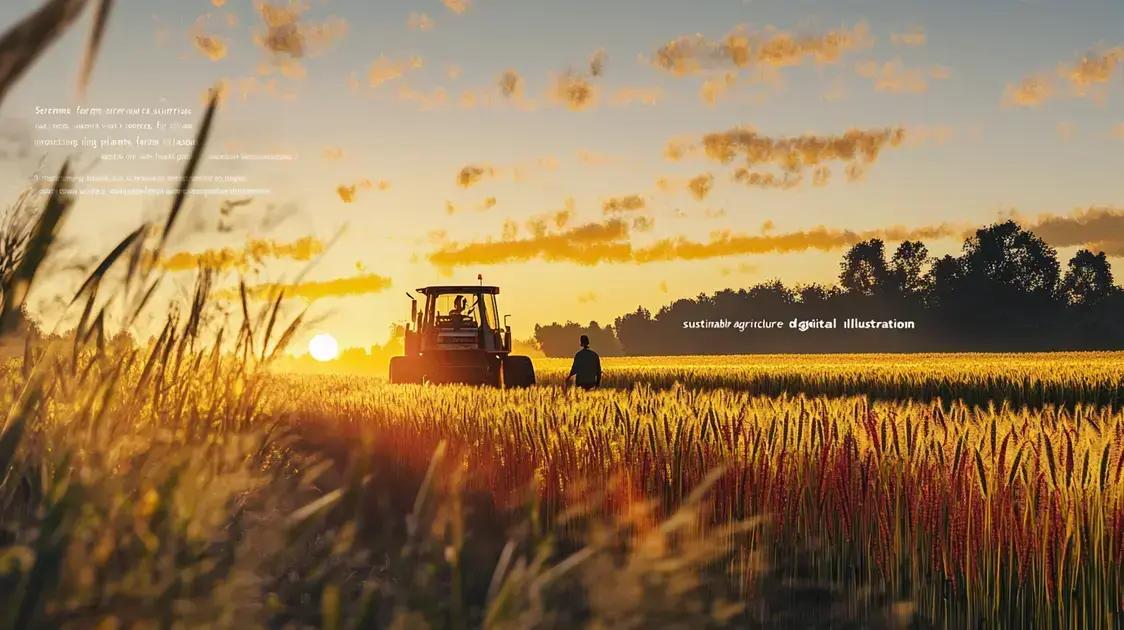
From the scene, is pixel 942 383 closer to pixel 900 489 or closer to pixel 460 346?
pixel 460 346

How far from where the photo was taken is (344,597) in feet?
13.4

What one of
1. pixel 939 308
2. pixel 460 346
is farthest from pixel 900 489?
pixel 939 308

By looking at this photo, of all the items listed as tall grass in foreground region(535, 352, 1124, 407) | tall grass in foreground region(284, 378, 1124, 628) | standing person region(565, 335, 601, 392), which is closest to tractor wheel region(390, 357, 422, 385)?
standing person region(565, 335, 601, 392)

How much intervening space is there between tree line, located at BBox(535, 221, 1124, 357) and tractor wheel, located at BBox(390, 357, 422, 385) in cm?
6931

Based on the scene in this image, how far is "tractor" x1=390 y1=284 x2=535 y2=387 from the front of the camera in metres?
21.2

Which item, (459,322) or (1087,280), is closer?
(459,322)

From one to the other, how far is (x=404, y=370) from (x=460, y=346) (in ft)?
5.31

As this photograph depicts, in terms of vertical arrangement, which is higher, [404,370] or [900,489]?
[404,370]

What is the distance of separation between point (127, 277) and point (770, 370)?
1167 inches

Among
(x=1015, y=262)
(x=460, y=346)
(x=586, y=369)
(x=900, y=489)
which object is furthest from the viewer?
(x=1015, y=262)

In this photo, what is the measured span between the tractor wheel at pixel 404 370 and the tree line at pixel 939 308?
6931cm

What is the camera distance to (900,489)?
473cm

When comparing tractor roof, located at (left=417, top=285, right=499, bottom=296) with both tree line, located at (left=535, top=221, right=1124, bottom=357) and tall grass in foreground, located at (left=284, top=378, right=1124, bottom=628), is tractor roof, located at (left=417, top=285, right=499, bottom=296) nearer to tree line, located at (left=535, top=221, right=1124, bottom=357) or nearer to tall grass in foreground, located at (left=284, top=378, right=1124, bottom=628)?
tall grass in foreground, located at (left=284, top=378, right=1124, bottom=628)

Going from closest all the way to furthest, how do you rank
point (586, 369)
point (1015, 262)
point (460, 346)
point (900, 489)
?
point (900, 489) → point (586, 369) → point (460, 346) → point (1015, 262)
